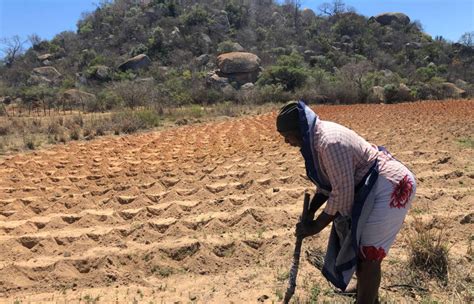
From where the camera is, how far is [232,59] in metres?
34.4

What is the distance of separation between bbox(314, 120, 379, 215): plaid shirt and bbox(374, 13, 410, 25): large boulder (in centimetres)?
5535

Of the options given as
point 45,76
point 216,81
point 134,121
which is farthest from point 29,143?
point 45,76

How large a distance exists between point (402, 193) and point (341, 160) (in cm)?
42

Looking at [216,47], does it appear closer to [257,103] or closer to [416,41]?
[257,103]

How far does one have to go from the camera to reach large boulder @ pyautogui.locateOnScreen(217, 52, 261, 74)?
34281mm

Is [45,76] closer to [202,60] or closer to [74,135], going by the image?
[202,60]

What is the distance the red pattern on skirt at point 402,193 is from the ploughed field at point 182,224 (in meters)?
1.18

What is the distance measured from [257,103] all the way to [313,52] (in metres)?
19.1

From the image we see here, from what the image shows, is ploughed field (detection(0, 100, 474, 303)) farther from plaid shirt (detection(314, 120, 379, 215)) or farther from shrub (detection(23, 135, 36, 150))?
shrub (detection(23, 135, 36, 150))

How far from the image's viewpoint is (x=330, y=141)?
2.33 meters

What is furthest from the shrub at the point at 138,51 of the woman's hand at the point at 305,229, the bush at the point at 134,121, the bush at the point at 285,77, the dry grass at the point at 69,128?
A: the woman's hand at the point at 305,229

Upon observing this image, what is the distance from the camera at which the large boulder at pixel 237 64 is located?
112 ft

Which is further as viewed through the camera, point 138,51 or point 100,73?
point 138,51

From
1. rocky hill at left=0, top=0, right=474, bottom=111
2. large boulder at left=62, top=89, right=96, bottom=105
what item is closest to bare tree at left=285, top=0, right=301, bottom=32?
rocky hill at left=0, top=0, right=474, bottom=111
